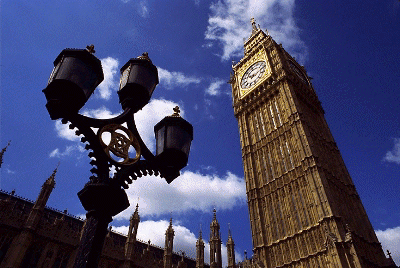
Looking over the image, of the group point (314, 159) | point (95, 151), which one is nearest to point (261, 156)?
point (314, 159)

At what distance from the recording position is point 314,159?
1136 inches

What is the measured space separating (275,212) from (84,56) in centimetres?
2853

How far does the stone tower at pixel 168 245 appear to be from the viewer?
26486mm

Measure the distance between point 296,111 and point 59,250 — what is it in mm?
25793

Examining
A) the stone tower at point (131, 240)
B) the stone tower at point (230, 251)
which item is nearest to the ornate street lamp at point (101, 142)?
the stone tower at point (131, 240)

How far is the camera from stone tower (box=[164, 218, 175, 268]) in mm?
26486

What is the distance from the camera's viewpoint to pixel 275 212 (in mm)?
29875

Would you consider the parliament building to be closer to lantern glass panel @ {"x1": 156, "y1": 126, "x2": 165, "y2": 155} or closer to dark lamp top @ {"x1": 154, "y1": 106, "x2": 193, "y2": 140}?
lantern glass panel @ {"x1": 156, "y1": 126, "x2": 165, "y2": 155}

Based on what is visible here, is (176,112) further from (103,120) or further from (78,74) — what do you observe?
(78,74)

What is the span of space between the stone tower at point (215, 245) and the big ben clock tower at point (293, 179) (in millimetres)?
3485

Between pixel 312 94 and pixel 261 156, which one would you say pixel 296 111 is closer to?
pixel 261 156

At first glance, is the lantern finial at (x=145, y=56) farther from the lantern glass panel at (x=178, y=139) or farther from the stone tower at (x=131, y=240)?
the stone tower at (x=131, y=240)

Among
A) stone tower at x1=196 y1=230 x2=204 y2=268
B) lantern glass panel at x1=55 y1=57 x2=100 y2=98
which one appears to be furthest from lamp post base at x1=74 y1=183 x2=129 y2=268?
stone tower at x1=196 y1=230 x2=204 y2=268

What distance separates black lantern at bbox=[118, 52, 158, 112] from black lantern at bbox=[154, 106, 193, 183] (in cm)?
55
